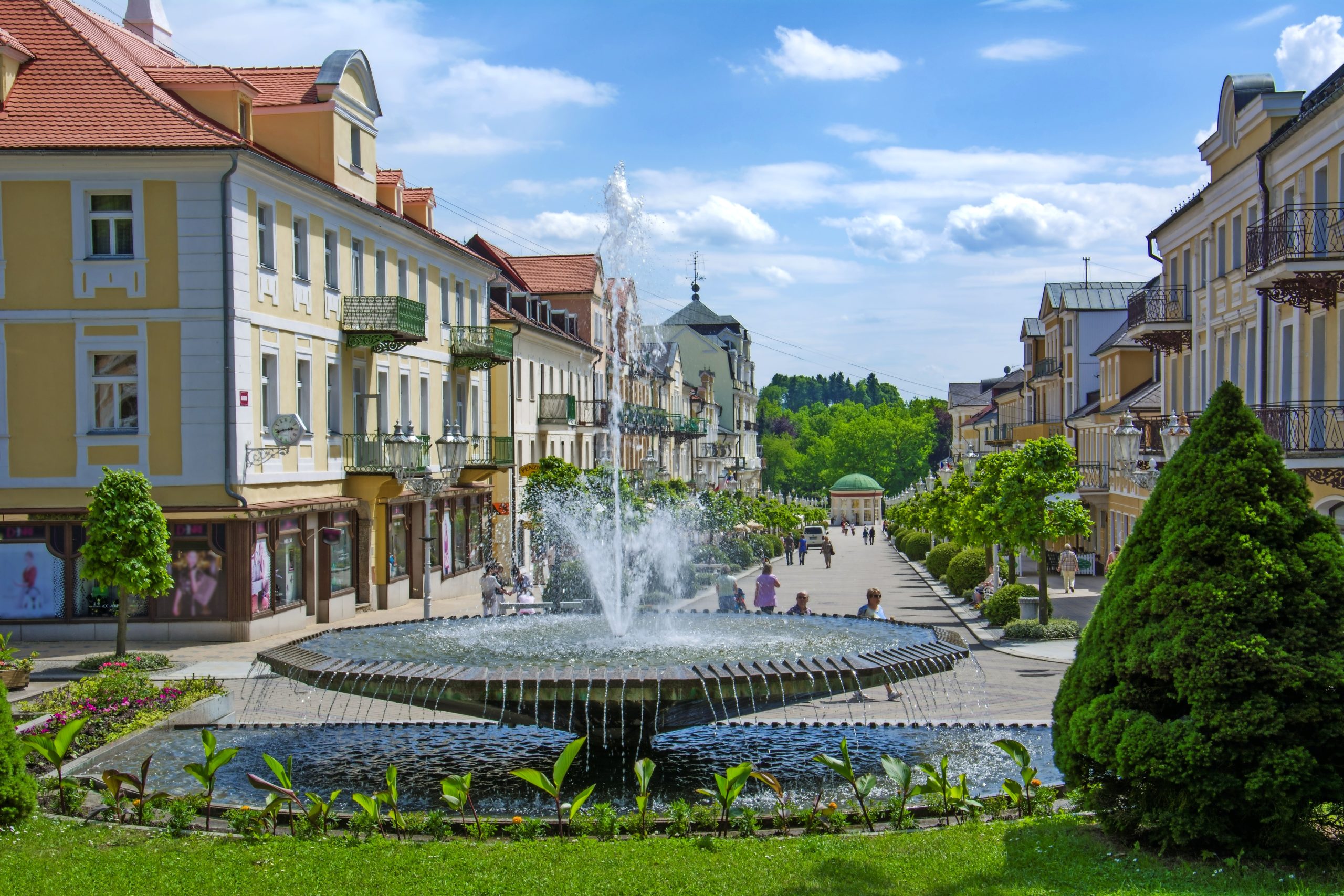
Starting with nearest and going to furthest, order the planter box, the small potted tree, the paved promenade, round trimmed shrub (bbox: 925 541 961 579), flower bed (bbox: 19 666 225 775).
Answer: flower bed (bbox: 19 666 225 775) < the paved promenade < the small potted tree < the planter box < round trimmed shrub (bbox: 925 541 961 579)

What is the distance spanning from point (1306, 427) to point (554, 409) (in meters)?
35.1

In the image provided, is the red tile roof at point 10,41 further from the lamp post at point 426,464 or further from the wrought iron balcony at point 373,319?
the lamp post at point 426,464

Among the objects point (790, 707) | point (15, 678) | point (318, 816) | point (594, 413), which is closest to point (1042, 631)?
point (790, 707)

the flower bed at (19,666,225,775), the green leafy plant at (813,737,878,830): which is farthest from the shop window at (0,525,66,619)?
the green leafy plant at (813,737,878,830)

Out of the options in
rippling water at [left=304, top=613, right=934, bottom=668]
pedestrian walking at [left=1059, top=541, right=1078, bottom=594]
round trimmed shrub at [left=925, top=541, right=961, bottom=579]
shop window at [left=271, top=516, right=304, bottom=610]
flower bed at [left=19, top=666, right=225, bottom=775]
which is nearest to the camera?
flower bed at [left=19, top=666, right=225, bottom=775]

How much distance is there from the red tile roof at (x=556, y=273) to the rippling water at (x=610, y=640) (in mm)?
41410

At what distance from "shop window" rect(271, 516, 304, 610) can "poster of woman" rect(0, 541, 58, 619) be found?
4.16m

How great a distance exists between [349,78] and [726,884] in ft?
89.8

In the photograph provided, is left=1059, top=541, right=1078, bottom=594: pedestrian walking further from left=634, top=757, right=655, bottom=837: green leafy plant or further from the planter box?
left=634, top=757, right=655, bottom=837: green leafy plant

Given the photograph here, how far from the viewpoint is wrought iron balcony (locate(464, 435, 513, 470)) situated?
1578 inches

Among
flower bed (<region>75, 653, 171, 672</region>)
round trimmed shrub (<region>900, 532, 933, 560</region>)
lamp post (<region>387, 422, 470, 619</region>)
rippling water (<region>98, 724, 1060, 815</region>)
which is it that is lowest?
round trimmed shrub (<region>900, 532, 933, 560</region>)

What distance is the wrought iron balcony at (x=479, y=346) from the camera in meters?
39.9

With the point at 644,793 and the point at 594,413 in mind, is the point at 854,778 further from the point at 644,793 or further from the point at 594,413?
the point at 594,413

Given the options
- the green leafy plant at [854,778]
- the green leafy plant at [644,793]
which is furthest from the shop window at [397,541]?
the green leafy plant at [854,778]
